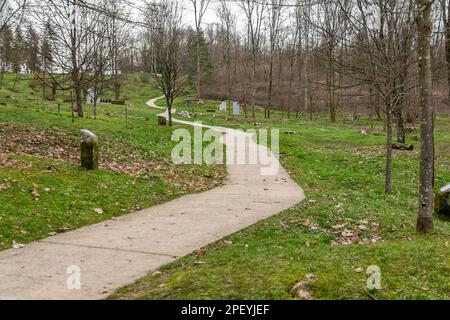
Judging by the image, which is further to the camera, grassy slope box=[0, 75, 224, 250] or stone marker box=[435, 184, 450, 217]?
stone marker box=[435, 184, 450, 217]

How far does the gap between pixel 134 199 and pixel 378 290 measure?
21.7 feet

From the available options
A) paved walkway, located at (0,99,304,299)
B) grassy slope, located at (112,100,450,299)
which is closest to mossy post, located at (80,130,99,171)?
paved walkway, located at (0,99,304,299)

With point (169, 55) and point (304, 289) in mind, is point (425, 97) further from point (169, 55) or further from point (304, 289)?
point (169, 55)

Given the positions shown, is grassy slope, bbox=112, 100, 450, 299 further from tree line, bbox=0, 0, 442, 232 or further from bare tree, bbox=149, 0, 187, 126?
bare tree, bbox=149, 0, 187, 126

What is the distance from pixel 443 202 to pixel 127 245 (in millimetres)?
7219

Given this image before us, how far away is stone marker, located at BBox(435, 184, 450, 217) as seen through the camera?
10.2 meters

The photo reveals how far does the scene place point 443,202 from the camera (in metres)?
10.3

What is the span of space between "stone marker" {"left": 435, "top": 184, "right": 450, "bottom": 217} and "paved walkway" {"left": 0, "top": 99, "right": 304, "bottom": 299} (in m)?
3.04

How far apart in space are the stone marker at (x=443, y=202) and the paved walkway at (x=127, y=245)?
3037 millimetres

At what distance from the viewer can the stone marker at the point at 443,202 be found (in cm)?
1017

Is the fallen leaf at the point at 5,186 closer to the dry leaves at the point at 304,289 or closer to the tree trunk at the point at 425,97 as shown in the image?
the dry leaves at the point at 304,289

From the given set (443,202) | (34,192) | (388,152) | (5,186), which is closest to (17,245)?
(34,192)

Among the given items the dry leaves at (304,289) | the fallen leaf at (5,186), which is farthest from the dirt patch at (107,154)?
the dry leaves at (304,289)
